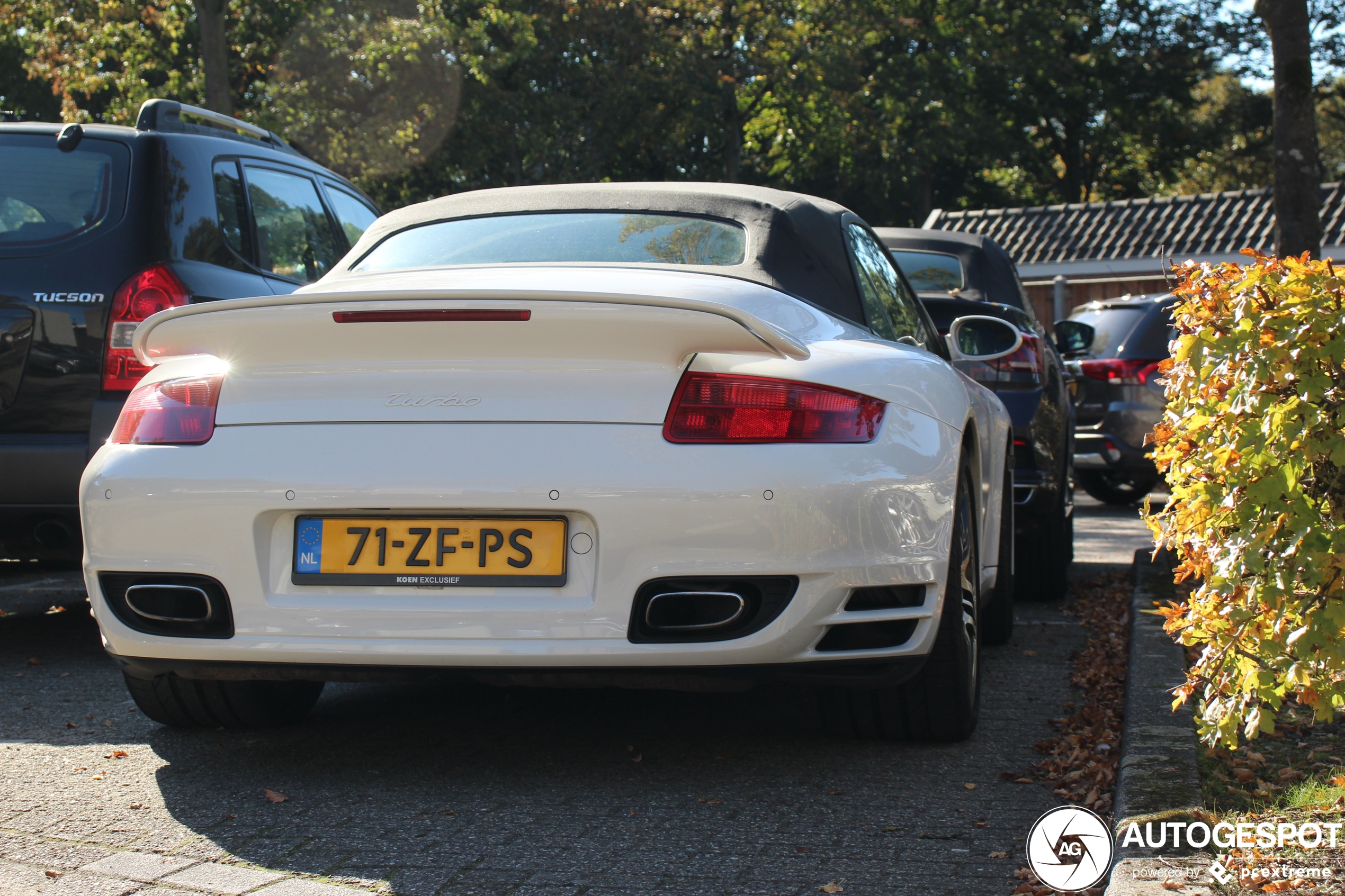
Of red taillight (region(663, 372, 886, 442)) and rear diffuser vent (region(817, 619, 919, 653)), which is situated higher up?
red taillight (region(663, 372, 886, 442))

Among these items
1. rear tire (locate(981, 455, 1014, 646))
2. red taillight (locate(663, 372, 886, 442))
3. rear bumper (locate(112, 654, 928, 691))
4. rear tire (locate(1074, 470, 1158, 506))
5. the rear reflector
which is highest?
the rear reflector

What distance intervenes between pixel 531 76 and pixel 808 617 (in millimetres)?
34411

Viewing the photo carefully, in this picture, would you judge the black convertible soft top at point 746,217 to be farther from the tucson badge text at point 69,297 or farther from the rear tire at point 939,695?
the tucson badge text at point 69,297

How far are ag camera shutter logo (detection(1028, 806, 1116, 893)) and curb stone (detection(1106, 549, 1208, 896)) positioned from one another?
1.7 inches

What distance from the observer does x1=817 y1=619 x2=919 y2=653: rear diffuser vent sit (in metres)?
3.26

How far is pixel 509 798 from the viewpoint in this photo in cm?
338

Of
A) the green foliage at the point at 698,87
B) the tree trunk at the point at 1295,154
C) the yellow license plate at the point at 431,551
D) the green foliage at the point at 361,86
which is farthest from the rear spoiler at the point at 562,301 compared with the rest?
the green foliage at the point at 361,86

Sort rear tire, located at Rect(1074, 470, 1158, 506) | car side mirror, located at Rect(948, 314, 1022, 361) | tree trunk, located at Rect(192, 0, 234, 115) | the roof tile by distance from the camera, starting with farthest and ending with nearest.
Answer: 1. the roof tile
2. tree trunk, located at Rect(192, 0, 234, 115)
3. rear tire, located at Rect(1074, 470, 1158, 506)
4. car side mirror, located at Rect(948, 314, 1022, 361)

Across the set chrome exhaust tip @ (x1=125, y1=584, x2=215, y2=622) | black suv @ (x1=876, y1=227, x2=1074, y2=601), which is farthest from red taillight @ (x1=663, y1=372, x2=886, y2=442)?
black suv @ (x1=876, y1=227, x2=1074, y2=601)

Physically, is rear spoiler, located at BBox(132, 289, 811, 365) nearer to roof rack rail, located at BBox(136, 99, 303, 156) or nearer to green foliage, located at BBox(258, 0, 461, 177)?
roof rack rail, located at BBox(136, 99, 303, 156)

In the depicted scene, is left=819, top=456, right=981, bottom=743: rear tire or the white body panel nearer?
the white body panel

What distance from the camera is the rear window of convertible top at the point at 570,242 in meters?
4.09

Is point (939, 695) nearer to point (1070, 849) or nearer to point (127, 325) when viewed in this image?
point (1070, 849)

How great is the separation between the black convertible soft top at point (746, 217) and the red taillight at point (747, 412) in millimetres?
775
